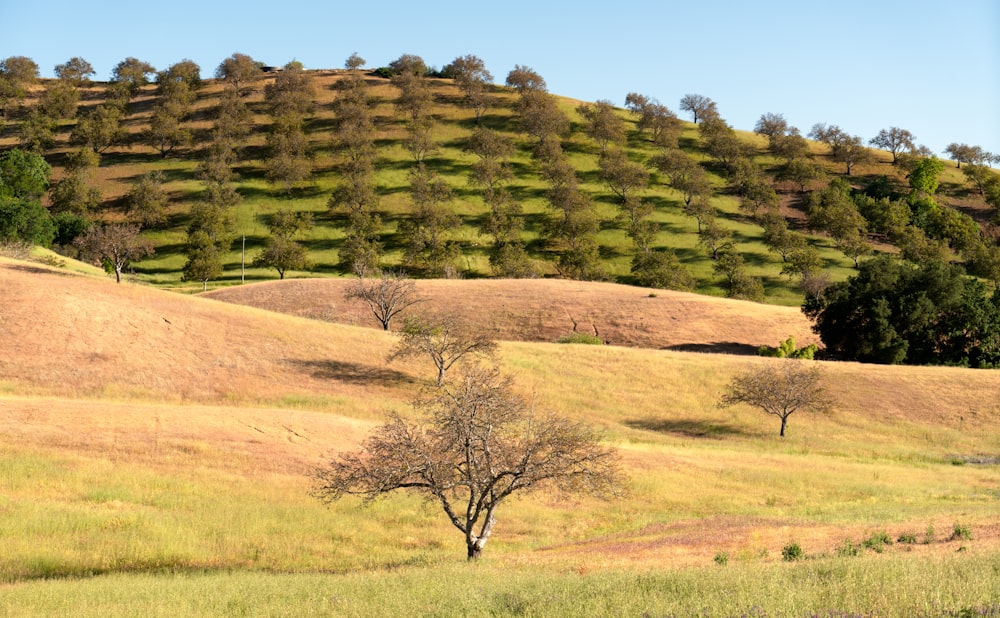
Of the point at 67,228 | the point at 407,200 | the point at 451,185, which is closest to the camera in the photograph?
Answer: the point at 67,228

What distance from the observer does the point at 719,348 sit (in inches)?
3381

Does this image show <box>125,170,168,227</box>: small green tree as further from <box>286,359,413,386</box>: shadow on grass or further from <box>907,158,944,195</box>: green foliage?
<box>907,158,944,195</box>: green foliage

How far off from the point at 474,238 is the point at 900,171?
107 m

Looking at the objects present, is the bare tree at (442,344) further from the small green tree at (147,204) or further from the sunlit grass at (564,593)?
the small green tree at (147,204)

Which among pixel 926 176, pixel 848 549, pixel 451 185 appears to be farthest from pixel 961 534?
pixel 926 176

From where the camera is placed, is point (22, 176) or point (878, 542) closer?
point (878, 542)

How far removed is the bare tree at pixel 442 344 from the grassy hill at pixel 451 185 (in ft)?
196

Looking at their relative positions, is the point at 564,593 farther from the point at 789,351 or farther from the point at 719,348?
the point at 719,348

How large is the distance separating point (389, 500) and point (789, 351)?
2298 inches

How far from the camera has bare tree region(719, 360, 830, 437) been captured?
5644 cm

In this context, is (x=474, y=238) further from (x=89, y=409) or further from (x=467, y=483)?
(x=467, y=483)

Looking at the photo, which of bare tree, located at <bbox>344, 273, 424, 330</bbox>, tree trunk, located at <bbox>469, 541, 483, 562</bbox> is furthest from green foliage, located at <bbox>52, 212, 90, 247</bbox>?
tree trunk, located at <bbox>469, 541, 483, 562</bbox>

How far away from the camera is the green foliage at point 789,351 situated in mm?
80062

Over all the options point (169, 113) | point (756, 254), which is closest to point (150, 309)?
point (756, 254)
